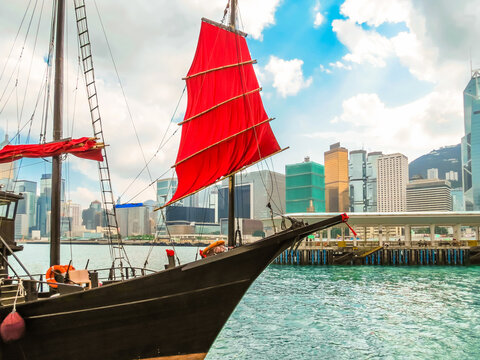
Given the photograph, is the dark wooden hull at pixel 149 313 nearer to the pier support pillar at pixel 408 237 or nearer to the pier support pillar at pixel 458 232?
the pier support pillar at pixel 408 237

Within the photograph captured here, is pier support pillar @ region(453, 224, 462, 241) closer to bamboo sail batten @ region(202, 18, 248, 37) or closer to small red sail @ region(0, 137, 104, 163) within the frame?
bamboo sail batten @ region(202, 18, 248, 37)

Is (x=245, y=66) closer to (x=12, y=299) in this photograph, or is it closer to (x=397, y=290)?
(x=12, y=299)

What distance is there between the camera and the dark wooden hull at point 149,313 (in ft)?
28.3

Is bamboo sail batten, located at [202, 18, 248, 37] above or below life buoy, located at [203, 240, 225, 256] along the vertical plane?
above

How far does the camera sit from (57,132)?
1350cm

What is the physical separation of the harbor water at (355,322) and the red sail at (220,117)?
524 centimetres

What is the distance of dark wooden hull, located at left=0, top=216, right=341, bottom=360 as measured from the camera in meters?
8.62

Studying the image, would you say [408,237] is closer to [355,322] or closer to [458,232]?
[458,232]

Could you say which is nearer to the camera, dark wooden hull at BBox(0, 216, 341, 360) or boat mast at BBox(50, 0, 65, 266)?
dark wooden hull at BBox(0, 216, 341, 360)

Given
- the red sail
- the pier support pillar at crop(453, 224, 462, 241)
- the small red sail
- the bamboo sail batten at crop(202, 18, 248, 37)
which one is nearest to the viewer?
the small red sail

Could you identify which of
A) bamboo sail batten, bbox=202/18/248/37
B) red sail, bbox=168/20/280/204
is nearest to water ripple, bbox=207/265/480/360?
red sail, bbox=168/20/280/204

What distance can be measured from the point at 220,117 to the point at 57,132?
5.67m

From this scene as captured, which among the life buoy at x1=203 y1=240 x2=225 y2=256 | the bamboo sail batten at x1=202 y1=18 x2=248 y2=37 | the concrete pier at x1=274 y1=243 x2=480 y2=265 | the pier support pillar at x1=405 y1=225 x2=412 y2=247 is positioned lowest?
the concrete pier at x1=274 y1=243 x2=480 y2=265

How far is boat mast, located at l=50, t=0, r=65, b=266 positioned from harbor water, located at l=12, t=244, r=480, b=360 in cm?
614
